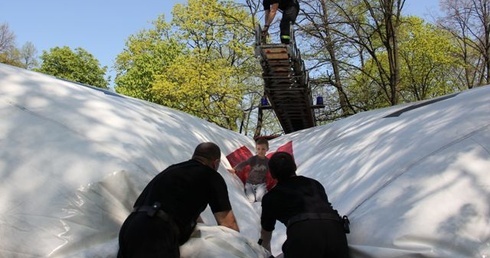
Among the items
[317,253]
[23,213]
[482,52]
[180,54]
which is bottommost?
[317,253]

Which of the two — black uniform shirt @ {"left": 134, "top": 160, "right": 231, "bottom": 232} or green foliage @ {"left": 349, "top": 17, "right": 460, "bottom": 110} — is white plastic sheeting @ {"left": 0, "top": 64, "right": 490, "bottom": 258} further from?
green foliage @ {"left": 349, "top": 17, "right": 460, "bottom": 110}

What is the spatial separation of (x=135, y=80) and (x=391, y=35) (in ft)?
46.5

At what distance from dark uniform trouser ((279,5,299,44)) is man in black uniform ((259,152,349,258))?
5.27 meters

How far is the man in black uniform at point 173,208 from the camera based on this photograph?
8.91 feet

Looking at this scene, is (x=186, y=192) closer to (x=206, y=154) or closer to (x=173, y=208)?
(x=173, y=208)

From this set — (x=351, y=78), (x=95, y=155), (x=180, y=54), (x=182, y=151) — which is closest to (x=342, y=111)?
(x=351, y=78)

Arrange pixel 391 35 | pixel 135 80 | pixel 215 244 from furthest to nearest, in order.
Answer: pixel 135 80, pixel 391 35, pixel 215 244

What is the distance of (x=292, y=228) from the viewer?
2.98 m

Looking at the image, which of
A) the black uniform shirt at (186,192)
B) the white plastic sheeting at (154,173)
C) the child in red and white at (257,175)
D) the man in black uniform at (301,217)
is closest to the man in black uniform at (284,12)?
the child in red and white at (257,175)

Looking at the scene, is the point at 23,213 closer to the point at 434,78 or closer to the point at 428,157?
the point at 428,157

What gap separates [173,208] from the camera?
2.87 metres

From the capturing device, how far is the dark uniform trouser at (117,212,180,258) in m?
2.69

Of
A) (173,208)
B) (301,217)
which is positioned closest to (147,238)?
(173,208)

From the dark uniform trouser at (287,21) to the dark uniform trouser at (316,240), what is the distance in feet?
19.0
